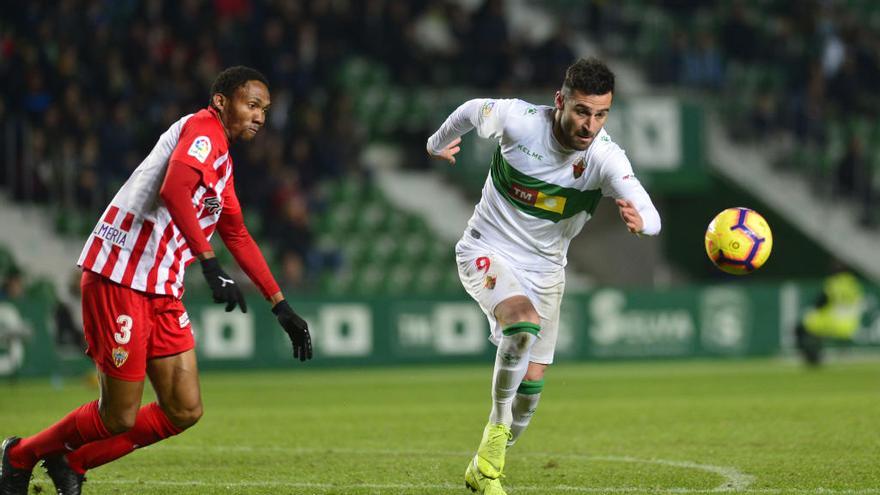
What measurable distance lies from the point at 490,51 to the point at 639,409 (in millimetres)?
12086

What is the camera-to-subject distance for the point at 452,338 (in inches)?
821

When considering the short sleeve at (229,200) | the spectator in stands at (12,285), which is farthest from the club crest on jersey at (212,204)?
the spectator in stands at (12,285)

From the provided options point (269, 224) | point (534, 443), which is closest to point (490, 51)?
point (269, 224)

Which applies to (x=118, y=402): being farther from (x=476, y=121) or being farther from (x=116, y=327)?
(x=476, y=121)

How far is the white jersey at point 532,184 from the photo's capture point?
753cm

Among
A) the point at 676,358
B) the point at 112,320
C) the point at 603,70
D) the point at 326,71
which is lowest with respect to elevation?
the point at 676,358

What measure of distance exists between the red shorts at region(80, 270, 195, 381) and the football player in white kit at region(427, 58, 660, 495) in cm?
185

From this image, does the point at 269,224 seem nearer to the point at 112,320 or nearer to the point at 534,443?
the point at 534,443

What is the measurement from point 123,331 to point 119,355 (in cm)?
12

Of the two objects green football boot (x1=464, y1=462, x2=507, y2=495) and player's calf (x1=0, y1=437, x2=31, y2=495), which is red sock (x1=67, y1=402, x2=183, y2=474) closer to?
player's calf (x1=0, y1=437, x2=31, y2=495)

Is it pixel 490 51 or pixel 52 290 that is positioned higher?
pixel 490 51

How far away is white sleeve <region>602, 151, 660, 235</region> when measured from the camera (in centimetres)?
693

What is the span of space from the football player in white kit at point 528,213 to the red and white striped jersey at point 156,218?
1.72 metres

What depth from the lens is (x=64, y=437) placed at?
671 cm
